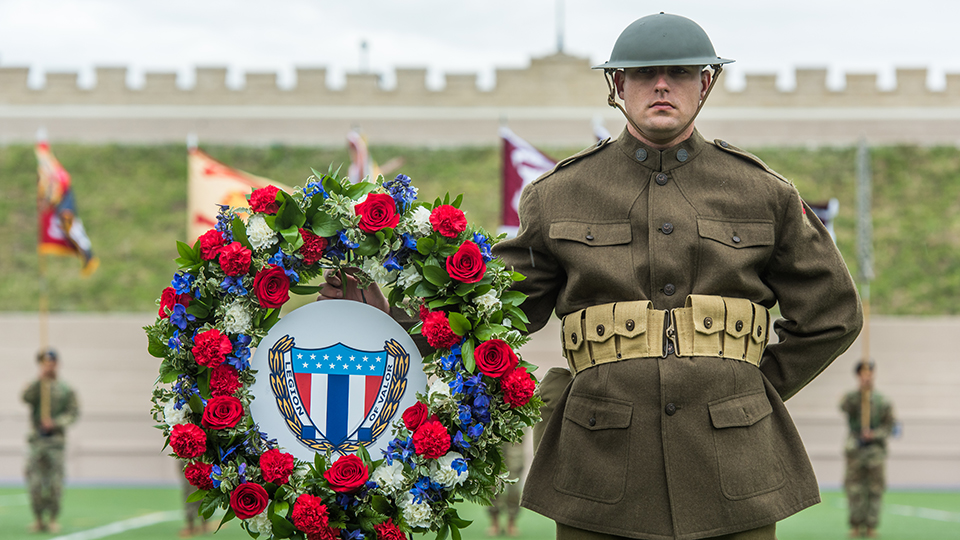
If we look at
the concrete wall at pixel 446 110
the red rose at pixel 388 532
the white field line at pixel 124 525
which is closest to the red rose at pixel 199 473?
the red rose at pixel 388 532

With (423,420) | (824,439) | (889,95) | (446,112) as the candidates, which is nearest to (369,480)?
(423,420)

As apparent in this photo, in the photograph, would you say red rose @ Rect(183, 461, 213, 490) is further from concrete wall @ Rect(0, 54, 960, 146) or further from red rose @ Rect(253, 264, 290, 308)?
concrete wall @ Rect(0, 54, 960, 146)

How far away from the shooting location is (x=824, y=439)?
57.3ft

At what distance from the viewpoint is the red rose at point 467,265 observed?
267 centimetres

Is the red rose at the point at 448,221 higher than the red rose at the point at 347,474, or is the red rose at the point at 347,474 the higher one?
the red rose at the point at 448,221

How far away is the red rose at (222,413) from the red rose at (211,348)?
97mm

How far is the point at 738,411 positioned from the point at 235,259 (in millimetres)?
1331

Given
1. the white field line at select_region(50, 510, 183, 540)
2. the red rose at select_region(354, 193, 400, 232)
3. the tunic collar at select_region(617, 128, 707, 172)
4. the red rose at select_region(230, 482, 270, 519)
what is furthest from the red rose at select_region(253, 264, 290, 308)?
the white field line at select_region(50, 510, 183, 540)

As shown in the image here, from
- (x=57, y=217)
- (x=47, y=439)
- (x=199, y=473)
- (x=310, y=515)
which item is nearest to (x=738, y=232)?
(x=310, y=515)

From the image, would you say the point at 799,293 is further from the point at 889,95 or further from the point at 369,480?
the point at 889,95

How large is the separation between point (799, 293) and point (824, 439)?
51.6ft

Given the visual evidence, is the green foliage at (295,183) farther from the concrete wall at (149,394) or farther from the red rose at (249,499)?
the red rose at (249,499)

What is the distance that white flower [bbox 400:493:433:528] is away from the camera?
262cm

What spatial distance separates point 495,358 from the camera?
264 centimetres
